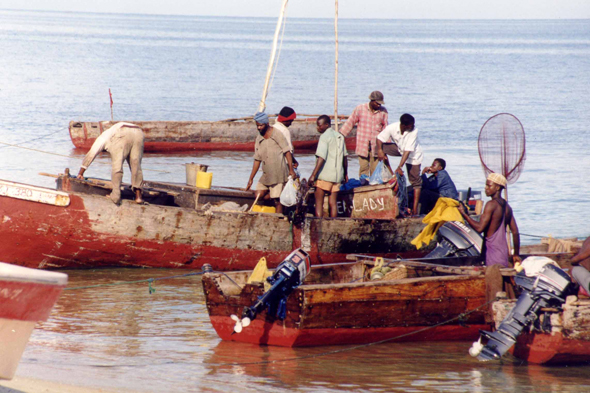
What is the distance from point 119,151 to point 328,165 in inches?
106

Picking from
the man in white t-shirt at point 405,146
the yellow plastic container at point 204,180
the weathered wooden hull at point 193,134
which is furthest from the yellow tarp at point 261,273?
the weathered wooden hull at point 193,134

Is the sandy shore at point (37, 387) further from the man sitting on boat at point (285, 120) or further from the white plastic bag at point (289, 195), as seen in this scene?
the man sitting on boat at point (285, 120)

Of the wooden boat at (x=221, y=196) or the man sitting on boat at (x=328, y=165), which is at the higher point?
the man sitting on boat at (x=328, y=165)

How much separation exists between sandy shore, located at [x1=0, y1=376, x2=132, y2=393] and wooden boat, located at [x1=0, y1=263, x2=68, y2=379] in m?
A: 0.40

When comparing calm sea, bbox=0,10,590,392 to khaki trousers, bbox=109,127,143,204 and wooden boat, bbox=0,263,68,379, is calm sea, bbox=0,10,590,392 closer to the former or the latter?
wooden boat, bbox=0,263,68,379

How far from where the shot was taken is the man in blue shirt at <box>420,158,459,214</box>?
10578 millimetres

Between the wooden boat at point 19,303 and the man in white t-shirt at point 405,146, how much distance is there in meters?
5.81

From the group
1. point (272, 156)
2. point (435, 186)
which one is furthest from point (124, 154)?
point (435, 186)

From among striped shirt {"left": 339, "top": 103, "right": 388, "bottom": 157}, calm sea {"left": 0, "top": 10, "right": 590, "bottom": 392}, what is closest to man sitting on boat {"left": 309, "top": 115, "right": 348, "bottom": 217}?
striped shirt {"left": 339, "top": 103, "right": 388, "bottom": 157}

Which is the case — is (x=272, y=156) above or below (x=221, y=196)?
above

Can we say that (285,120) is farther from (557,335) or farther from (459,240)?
(557,335)

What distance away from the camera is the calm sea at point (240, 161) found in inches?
266

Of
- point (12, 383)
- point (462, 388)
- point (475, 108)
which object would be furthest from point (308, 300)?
point (475, 108)

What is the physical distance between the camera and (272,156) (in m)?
9.87
